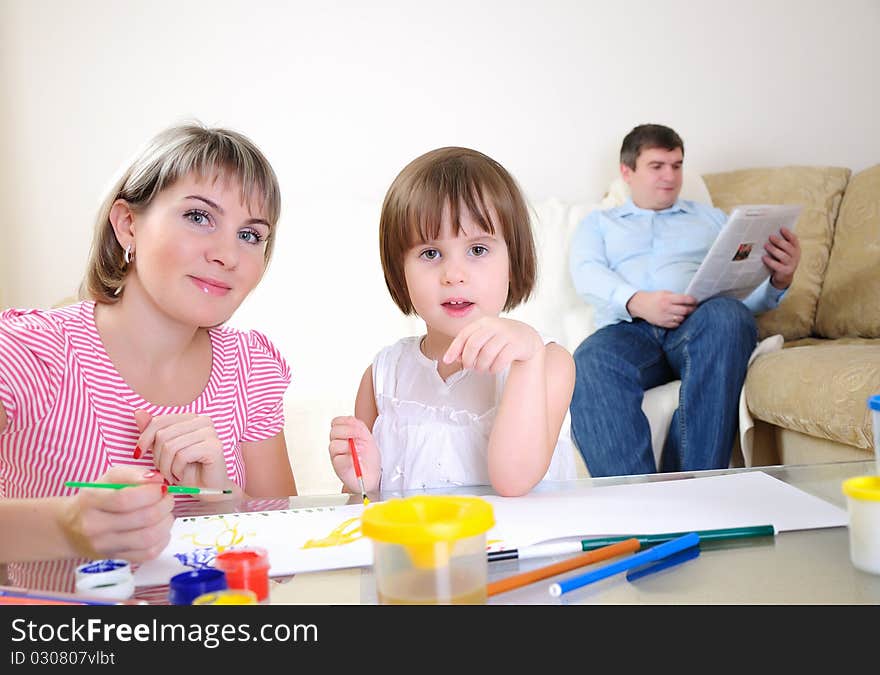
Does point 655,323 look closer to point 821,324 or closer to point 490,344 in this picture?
point 821,324

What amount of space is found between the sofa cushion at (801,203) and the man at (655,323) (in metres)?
0.16

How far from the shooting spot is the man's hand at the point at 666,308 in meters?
2.34

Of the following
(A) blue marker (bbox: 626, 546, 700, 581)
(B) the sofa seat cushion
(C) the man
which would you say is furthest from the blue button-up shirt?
(A) blue marker (bbox: 626, 546, 700, 581)

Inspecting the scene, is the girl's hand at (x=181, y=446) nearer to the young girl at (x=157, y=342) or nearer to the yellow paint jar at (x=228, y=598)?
the young girl at (x=157, y=342)

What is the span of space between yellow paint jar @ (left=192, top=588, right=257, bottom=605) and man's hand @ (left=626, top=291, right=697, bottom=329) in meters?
1.96

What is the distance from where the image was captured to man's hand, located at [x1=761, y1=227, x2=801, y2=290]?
232cm

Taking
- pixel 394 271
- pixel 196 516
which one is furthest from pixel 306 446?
pixel 196 516

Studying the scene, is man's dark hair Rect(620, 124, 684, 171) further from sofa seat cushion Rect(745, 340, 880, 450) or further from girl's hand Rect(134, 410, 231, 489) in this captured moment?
girl's hand Rect(134, 410, 231, 489)

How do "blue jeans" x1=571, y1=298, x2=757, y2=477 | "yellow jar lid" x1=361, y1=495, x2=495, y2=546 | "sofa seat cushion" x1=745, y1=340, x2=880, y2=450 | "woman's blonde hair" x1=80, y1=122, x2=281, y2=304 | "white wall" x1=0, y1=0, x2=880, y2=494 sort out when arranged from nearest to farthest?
"yellow jar lid" x1=361, y1=495, x2=495, y2=546, "woman's blonde hair" x1=80, y1=122, x2=281, y2=304, "sofa seat cushion" x1=745, y1=340, x2=880, y2=450, "blue jeans" x1=571, y1=298, x2=757, y2=477, "white wall" x1=0, y1=0, x2=880, y2=494

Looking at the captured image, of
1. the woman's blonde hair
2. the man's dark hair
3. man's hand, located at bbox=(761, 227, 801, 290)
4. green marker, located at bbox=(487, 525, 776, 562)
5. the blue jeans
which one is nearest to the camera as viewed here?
green marker, located at bbox=(487, 525, 776, 562)

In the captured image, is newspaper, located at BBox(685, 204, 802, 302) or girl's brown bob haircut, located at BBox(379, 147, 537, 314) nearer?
girl's brown bob haircut, located at BBox(379, 147, 537, 314)

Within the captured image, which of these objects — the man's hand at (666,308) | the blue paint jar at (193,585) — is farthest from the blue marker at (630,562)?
the man's hand at (666,308)

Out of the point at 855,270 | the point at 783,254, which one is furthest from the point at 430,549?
the point at 855,270
